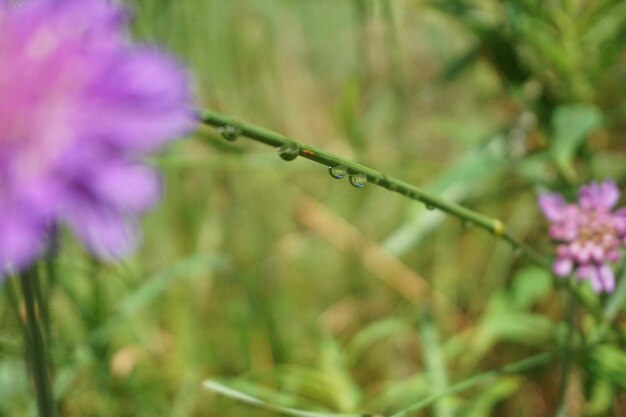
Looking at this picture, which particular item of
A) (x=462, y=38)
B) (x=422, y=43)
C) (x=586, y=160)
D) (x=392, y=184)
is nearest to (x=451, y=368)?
(x=586, y=160)

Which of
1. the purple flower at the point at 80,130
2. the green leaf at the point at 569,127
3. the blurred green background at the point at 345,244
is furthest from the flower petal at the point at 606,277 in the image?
the purple flower at the point at 80,130

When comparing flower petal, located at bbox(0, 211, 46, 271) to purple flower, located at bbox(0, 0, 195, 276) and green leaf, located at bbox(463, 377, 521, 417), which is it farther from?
green leaf, located at bbox(463, 377, 521, 417)

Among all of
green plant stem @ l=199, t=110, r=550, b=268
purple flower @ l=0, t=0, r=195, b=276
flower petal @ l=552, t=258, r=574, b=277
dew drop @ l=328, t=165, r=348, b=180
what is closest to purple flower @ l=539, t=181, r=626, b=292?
flower petal @ l=552, t=258, r=574, b=277

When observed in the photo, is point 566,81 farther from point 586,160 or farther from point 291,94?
point 291,94

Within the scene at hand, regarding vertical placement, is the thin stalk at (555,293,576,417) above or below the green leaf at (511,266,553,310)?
below

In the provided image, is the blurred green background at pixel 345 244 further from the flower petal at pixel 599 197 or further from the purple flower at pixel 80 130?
the purple flower at pixel 80 130

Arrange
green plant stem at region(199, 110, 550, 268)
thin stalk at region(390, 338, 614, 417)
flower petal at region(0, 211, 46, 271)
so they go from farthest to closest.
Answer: thin stalk at region(390, 338, 614, 417) < green plant stem at region(199, 110, 550, 268) < flower petal at region(0, 211, 46, 271)

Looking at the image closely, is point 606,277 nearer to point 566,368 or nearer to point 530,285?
point 566,368
